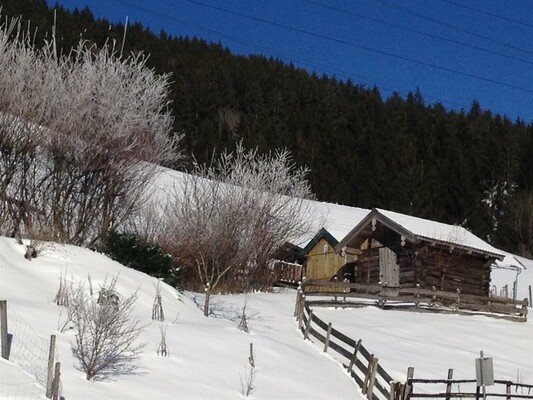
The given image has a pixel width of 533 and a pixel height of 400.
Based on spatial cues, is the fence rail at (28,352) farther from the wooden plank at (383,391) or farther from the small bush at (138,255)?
the small bush at (138,255)

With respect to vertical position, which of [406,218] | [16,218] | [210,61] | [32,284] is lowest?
[32,284]

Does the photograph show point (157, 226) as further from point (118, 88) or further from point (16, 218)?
point (16, 218)

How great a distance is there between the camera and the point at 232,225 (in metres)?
33.6

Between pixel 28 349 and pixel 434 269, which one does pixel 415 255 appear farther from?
pixel 28 349

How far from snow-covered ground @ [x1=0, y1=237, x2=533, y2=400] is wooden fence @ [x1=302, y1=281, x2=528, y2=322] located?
2447 mm

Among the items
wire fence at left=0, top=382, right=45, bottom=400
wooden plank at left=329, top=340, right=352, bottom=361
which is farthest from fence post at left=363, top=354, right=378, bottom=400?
wire fence at left=0, top=382, right=45, bottom=400

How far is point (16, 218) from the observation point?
21016mm

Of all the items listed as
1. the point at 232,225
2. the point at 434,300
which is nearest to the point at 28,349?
the point at 232,225

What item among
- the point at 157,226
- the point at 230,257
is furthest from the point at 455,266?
the point at 157,226

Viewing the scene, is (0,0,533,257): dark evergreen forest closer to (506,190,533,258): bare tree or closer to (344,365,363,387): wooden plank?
(506,190,533,258): bare tree

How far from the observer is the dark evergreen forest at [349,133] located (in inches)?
2982

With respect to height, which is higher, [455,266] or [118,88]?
[118,88]

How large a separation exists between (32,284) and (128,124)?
28.8 ft

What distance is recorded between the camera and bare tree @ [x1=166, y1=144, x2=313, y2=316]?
105ft
